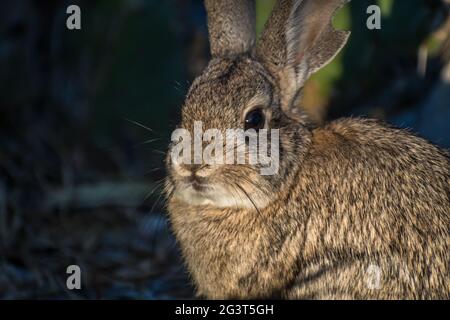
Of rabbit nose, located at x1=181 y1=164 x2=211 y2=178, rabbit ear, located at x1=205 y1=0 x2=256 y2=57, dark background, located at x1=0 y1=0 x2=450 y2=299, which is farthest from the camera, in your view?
dark background, located at x1=0 y1=0 x2=450 y2=299

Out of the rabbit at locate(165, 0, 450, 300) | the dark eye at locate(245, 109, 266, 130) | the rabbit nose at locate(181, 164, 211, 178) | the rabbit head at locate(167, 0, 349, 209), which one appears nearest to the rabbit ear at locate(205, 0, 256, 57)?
the rabbit head at locate(167, 0, 349, 209)

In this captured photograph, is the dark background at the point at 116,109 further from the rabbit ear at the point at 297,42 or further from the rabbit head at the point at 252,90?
the rabbit ear at the point at 297,42

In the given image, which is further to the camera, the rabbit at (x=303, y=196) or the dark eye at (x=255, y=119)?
the dark eye at (x=255, y=119)

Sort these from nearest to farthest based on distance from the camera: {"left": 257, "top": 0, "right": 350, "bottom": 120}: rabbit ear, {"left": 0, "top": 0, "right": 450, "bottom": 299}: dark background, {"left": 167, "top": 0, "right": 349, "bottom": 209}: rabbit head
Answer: {"left": 167, "top": 0, "right": 349, "bottom": 209}: rabbit head, {"left": 257, "top": 0, "right": 350, "bottom": 120}: rabbit ear, {"left": 0, "top": 0, "right": 450, "bottom": 299}: dark background

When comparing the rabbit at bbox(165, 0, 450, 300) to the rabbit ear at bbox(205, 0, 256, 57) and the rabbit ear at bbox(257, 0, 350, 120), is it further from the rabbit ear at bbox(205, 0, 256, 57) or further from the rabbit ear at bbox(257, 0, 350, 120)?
the rabbit ear at bbox(205, 0, 256, 57)

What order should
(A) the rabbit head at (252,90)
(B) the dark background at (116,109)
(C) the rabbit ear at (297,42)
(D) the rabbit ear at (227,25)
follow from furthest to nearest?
(B) the dark background at (116,109)
(D) the rabbit ear at (227,25)
(C) the rabbit ear at (297,42)
(A) the rabbit head at (252,90)

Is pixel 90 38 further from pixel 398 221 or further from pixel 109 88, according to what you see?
pixel 398 221

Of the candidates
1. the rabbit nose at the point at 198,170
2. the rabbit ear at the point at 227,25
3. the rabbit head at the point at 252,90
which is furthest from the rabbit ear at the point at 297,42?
the rabbit nose at the point at 198,170
